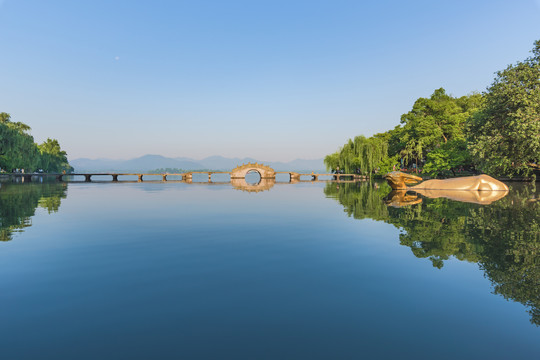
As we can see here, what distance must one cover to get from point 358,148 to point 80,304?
6924 centimetres

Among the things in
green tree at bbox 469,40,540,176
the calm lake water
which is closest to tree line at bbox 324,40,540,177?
green tree at bbox 469,40,540,176

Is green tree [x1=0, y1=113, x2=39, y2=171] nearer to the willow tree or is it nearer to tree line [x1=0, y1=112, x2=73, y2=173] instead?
tree line [x1=0, y1=112, x2=73, y2=173]

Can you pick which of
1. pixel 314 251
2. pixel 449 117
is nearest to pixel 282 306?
pixel 314 251

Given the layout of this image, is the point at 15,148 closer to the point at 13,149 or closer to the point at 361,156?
the point at 13,149

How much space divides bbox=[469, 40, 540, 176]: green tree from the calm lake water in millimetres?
A: 16875

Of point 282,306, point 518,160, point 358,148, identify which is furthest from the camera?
point 358,148

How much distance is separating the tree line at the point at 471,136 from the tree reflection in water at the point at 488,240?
1064cm

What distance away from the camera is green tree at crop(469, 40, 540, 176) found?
24.3m

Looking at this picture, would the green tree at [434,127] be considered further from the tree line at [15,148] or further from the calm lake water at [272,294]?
the tree line at [15,148]

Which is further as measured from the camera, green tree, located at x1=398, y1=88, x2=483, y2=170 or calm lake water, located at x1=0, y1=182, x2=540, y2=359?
green tree, located at x1=398, y1=88, x2=483, y2=170

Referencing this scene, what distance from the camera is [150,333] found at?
4.66 metres

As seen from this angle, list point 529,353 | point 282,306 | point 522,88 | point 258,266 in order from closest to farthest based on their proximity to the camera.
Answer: point 529,353 → point 282,306 → point 258,266 → point 522,88

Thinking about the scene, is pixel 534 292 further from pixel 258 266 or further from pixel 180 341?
pixel 180 341

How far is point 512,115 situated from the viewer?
2511 cm
